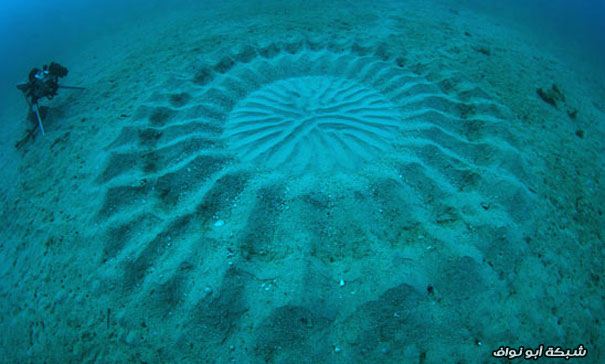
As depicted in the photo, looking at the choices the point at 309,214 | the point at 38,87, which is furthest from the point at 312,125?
the point at 38,87

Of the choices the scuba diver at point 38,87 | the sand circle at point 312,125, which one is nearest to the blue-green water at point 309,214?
the sand circle at point 312,125

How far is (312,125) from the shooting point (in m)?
3.11

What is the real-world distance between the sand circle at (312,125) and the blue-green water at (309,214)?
0.07ft

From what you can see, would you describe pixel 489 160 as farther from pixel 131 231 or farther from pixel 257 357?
pixel 131 231

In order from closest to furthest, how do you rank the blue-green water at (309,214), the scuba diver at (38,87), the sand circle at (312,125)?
the blue-green water at (309,214) < the sand circle at (312,125) < the scuba diver at (38,87)

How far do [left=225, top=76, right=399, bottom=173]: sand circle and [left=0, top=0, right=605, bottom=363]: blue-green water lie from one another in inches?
0.8

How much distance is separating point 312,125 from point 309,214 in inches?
41.3

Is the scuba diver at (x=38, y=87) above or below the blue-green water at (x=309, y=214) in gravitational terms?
above

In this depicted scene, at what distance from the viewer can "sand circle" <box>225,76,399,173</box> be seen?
9.28 ft

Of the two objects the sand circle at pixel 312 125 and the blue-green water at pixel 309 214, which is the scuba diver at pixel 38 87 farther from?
the sand circle at pixel 312 125

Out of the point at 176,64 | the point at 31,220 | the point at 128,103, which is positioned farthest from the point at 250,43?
the point at 31,220

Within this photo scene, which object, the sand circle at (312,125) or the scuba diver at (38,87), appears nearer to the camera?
the sand circle at (312,125)

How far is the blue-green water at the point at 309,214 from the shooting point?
1969 mm

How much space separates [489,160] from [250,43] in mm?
3659
